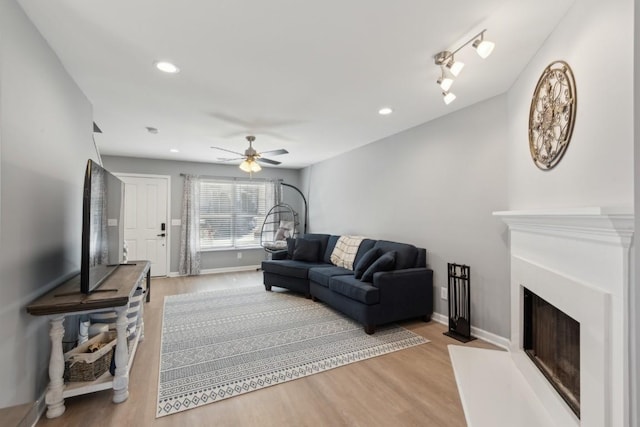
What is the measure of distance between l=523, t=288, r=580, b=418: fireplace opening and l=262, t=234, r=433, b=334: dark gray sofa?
51.9 inches

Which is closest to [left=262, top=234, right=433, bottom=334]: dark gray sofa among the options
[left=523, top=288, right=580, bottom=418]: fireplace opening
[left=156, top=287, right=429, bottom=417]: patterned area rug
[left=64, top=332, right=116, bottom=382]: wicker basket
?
[left=156, top=287, right=429, bottom=417]: patterned area rug

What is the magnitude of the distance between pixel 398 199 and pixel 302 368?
8.58 feet

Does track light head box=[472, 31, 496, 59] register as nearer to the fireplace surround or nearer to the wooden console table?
the fireplace surround

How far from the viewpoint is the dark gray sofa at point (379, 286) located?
318 centimetres

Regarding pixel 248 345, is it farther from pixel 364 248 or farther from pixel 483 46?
pixel 483 46

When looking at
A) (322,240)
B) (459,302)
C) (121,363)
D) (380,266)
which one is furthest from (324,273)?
(121,363)

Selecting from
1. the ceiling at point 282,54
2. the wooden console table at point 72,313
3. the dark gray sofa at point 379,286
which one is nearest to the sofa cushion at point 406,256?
the dark gray sofa at point 379,286

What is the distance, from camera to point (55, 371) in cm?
187

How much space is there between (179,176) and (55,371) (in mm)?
4828

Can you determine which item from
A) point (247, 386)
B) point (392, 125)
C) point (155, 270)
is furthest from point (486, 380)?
point (155, 270)

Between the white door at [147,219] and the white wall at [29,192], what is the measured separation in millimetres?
3680

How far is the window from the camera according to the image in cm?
646

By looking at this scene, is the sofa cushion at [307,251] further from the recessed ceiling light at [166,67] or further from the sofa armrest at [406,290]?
the recessed ceiling light at [166,67]

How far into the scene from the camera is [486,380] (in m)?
2.04
